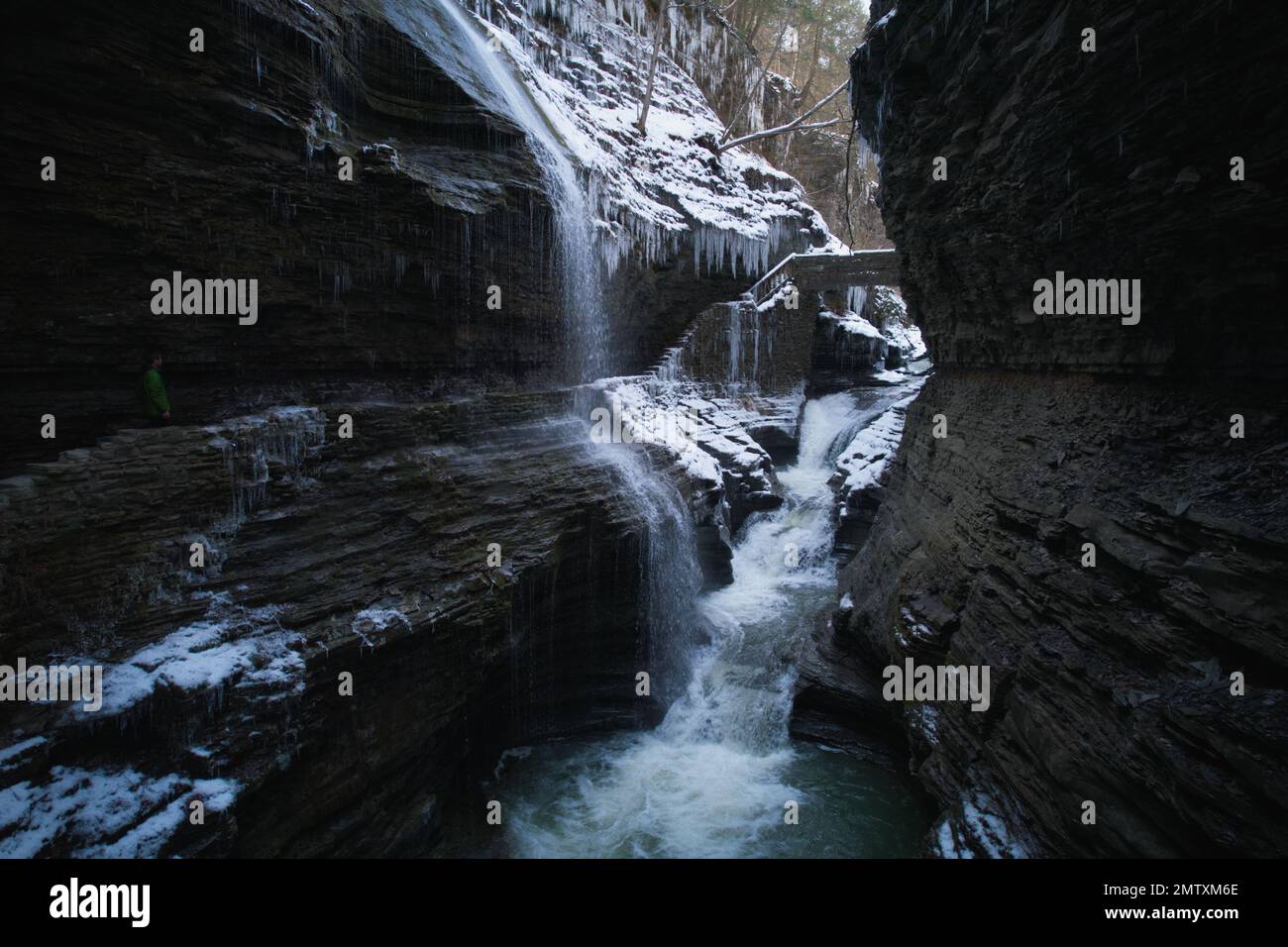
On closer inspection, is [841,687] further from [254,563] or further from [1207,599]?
[254,563]

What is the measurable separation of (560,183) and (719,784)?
10.4 meters

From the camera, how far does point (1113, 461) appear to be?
18.5 feet

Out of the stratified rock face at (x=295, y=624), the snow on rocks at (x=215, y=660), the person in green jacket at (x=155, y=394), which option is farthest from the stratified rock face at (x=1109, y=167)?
the person in green jacket at (x=155, y=394)

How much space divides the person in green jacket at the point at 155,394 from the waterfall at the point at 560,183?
6.60 metres

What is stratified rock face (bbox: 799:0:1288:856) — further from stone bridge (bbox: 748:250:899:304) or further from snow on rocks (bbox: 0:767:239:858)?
stone bridge (bbox: 748:250:899:304)

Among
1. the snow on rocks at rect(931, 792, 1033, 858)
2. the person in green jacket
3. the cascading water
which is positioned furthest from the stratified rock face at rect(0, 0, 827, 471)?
the snow on rocks at rect(931, 792, 1033, 858)

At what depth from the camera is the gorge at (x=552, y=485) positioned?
455 cm

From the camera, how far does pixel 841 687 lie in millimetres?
8773

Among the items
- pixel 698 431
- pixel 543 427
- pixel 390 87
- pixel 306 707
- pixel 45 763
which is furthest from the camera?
pixel 698 431

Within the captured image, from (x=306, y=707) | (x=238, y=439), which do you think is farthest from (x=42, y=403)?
(x=306, y=707)

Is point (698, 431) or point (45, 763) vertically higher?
point (698, 431)

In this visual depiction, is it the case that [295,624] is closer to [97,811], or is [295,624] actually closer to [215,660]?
[215,660]

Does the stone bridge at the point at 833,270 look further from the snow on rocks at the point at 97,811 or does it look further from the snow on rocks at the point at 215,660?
the snow on rocks at the point at 97,811
